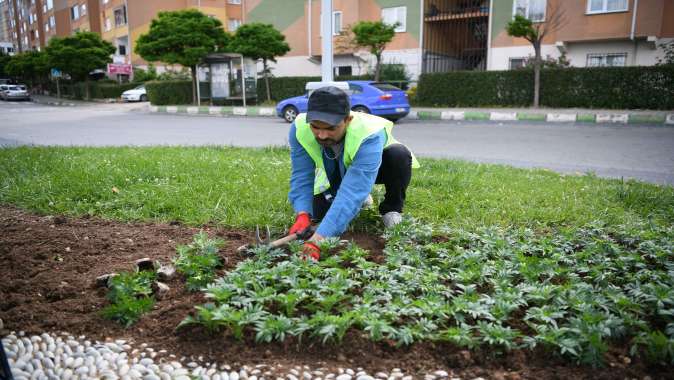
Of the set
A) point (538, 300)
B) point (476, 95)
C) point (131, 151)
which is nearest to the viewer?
point (538, 300)

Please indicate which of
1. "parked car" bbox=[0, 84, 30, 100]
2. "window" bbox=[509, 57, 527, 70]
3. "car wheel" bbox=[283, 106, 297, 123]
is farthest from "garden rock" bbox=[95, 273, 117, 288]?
"parked car" bbox=[0, 84, 30, 100]

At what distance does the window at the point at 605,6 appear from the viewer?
19.4 meters

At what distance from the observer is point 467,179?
5.58 meters

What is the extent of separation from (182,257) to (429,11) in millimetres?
24240

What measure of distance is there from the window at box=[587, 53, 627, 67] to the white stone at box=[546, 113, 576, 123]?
25.4 feet

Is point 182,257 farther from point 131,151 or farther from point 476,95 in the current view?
point 476,95

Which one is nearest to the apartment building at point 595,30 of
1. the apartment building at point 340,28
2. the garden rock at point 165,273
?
the apartment building at point 340,28

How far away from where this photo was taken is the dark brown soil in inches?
83.0

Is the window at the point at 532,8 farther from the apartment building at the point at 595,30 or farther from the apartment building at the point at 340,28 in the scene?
the apartment building at the point at 340,28

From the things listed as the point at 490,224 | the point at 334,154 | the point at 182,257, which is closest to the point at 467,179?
the point at 490,224

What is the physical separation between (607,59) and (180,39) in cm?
1819

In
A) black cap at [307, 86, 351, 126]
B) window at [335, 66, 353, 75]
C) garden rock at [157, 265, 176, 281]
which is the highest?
window at [335, 66, 353, 75]

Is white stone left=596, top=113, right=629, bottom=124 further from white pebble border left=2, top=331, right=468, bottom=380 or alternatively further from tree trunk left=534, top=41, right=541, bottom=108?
white pebble border left=2, top=331, right=468, bottom=380

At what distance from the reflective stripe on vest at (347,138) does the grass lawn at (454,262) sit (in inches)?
21.9
